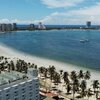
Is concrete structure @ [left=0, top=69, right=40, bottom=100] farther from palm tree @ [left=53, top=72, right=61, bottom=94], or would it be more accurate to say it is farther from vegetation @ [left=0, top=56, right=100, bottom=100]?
palm tree @ [left=53, top=72, right=61, bottom=94]

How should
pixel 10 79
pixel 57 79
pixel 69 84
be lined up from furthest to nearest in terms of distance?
pixel 57 79, pixel 69 84, pixel 10 79

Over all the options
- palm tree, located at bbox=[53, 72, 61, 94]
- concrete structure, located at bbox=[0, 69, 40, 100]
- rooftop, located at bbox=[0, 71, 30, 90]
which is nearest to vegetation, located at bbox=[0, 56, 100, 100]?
palm tree, located at bbox=[53, 72, 61, 94]

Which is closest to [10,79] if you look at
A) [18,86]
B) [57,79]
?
[18,86]

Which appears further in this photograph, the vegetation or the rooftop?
the vegetation

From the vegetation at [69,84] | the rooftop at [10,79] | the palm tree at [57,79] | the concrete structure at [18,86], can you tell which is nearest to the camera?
the rooftop at [10,79]

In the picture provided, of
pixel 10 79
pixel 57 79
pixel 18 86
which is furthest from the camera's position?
pixel 57 79

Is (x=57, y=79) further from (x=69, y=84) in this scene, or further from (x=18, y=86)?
(x=18, y=86)

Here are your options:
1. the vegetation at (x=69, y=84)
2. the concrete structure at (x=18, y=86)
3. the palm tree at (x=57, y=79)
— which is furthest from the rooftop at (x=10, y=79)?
the palm tree at (x=57, y=79)

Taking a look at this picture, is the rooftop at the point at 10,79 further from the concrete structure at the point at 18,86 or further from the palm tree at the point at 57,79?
the palm tree at the point at 57,79
